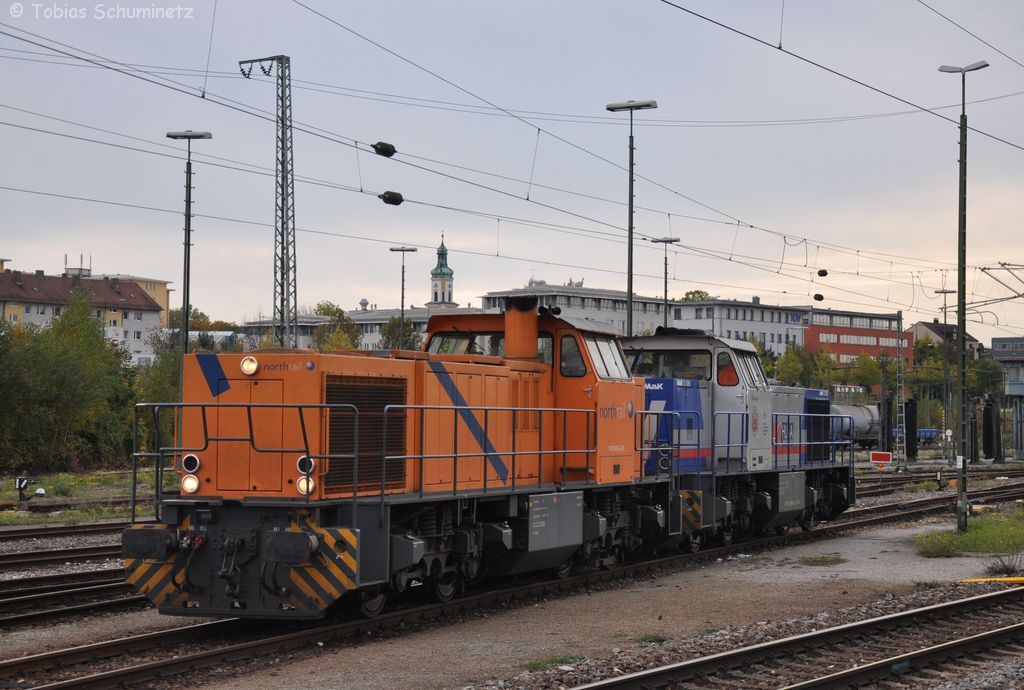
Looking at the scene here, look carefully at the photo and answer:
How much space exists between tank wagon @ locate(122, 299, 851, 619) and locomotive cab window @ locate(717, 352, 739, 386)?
10.0 feet

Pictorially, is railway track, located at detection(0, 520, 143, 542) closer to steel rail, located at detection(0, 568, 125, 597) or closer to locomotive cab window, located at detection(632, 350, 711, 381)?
steel rail, located at detection(0, 568, 125, 597)

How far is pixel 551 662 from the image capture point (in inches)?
379

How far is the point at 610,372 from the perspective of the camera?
14781 millimetres

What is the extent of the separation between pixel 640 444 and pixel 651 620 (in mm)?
4021

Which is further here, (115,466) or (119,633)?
(115,466)

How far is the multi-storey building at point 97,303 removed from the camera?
357 feet

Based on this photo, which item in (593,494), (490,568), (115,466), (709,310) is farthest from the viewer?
(709,310)

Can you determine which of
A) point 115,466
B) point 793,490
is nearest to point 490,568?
point 793,490

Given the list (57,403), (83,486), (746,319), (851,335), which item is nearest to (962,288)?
(83,486)

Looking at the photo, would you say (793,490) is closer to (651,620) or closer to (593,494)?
(593,494)

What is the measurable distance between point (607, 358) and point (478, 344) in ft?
6.03

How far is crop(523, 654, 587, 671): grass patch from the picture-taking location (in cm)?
948

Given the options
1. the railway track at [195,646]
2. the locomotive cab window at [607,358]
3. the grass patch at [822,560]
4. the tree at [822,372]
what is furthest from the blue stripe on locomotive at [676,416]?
the tree at [822,372]

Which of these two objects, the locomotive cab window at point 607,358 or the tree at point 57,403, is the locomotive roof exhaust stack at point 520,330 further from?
the tree at point 57,403
